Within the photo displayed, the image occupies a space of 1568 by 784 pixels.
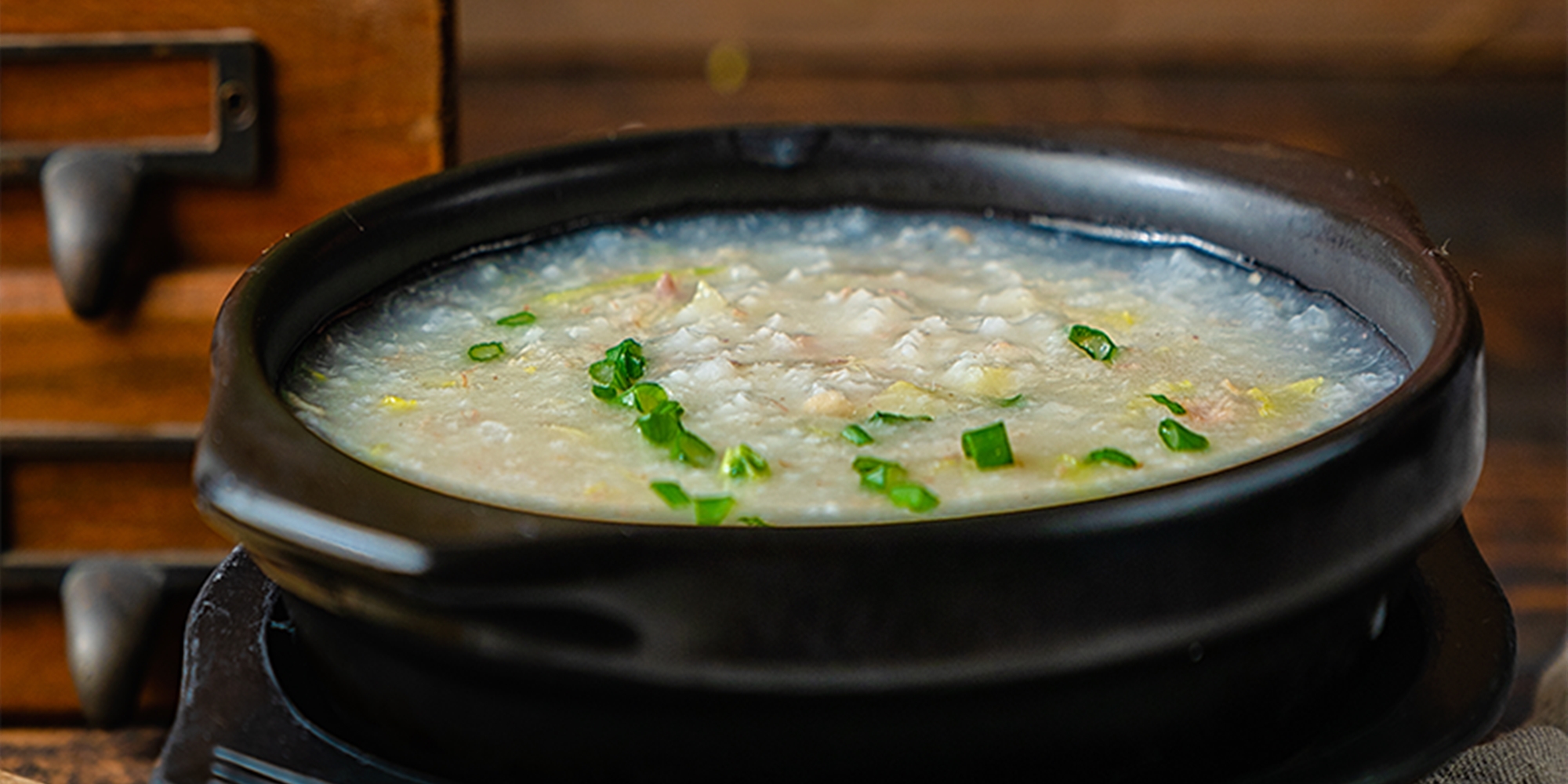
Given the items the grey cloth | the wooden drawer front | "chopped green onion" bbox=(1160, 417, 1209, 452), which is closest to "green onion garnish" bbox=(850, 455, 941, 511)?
"chopped green onion" bbox=(1160, 417, 1209, 452)

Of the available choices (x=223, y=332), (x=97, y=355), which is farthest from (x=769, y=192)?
(x=97, y=355)

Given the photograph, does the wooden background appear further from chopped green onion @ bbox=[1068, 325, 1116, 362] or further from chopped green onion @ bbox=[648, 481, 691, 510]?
chopped green onion @ bbox=[648, 481, 691, 510]

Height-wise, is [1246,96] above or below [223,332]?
below

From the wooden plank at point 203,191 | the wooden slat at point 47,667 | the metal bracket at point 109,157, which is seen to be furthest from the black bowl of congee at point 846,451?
the wooden slat at point 47,667

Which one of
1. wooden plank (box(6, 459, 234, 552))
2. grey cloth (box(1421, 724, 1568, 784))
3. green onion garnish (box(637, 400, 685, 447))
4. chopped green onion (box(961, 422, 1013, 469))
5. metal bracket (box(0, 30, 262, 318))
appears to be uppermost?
chopped green onion (box(961, 422, 1013, 469))

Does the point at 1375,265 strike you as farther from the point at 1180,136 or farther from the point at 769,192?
the point at 769,192

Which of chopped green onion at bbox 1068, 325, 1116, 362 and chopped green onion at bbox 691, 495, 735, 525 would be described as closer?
chopped green onion at bbox 691, 495, 735, 525

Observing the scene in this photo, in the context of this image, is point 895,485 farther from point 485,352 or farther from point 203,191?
point 203,191
